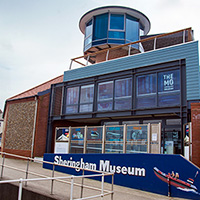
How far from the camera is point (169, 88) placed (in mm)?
13219

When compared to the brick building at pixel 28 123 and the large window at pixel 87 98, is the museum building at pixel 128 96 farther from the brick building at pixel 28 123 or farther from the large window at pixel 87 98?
the brick building at pixel 28 123

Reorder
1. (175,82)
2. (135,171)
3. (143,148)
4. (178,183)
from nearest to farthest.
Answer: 1. (178,183)
2. (135,171)
3. (143,148)
4. (175,82)

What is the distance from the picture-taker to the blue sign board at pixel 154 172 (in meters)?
8.88

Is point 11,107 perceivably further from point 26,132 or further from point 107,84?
point 107,84

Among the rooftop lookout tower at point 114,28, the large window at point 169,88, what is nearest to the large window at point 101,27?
the rooftop lookout tower at point 114,28

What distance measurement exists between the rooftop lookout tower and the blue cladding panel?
3.76m

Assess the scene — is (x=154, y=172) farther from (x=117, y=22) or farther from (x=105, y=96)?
(x=117, y=22)

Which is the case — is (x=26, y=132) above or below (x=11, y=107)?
below

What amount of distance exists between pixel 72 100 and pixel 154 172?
30.1 feet

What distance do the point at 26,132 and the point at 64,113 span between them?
3182mm

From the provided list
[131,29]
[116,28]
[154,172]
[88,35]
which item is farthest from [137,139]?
[88,35]

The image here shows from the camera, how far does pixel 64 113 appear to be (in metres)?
17.7

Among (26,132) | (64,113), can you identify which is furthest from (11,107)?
(64,113)

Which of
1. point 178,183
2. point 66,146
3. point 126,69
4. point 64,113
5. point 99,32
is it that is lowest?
point 178,183
